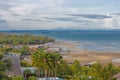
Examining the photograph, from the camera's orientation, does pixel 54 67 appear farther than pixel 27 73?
No

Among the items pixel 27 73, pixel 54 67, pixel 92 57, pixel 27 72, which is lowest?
pixel 92 57

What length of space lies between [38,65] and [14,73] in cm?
446

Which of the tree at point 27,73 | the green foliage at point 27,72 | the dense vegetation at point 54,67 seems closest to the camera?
the dense vegetation at point 54,67

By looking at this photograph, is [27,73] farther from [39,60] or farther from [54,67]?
[54,67]

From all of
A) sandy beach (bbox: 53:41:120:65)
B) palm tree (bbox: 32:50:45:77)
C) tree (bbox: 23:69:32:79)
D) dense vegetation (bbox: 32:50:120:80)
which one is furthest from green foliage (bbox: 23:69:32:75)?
sandy beach (bbox: 53:41:120:65)

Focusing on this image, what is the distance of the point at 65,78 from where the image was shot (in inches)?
1651

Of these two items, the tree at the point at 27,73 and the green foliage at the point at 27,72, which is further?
the green foliage at the point at 27,72

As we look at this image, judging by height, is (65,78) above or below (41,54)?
below

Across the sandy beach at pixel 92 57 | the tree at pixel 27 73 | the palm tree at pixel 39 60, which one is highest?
the palm tree at pixel 39 60

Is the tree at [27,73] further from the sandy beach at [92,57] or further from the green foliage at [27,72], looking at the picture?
the sandy beach at [92,57]

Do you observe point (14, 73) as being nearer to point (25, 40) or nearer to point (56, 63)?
point (56, 63)

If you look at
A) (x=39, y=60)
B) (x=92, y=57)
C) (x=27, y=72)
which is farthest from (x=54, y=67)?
(x=92, y=57)

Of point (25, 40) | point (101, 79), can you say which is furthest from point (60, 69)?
point (25, 40)

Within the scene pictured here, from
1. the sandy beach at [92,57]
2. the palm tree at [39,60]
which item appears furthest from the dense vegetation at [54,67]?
the sandy beach at [92,57]
